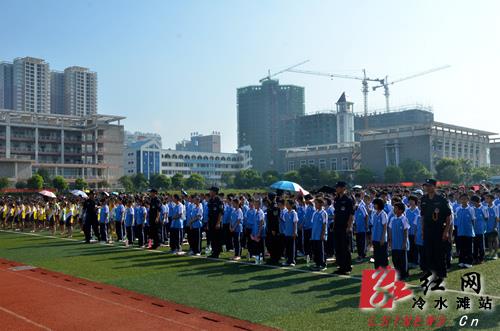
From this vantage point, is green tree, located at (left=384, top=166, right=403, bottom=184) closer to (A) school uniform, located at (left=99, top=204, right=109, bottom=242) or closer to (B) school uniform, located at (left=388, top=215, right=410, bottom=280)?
(A) school uniform, located at (left=99, top=204, right=109, bottom=242)

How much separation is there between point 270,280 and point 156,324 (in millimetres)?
3559

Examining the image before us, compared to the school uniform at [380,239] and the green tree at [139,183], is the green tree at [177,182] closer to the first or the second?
the green tree at [139,183]

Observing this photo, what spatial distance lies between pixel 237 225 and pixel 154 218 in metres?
3.45

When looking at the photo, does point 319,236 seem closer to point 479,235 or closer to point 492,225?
point 479,235

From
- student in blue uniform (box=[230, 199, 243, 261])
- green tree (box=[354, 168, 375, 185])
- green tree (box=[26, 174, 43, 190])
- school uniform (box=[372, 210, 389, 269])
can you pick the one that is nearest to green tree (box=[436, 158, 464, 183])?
green tree (box=[354, 168, 375, 185])

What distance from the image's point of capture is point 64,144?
85125 millimetres

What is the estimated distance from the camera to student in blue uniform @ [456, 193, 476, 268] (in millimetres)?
11773

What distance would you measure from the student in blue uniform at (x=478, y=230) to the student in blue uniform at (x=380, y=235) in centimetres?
347

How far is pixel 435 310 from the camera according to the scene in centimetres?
756

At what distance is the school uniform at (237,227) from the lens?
1404 centimetres

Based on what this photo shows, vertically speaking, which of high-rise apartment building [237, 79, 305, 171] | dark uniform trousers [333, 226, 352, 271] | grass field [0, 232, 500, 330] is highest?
high-rise apartment building [237, 79, 305, 171]

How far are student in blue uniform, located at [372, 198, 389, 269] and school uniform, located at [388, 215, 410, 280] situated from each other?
0.24m

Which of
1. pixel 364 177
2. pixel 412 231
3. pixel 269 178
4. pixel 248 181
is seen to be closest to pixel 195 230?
pixel 412 231

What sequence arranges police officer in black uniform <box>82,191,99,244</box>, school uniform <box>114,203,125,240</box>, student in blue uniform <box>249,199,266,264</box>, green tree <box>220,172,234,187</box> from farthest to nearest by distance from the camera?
green tree <box>220,172,234,187</box> → school uniform <box>114,203,125,240</box> → police officer in black uniform <box>82,191,99,244</box> → student in blue uniform <box>249,199,266,264</box>
